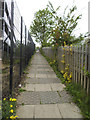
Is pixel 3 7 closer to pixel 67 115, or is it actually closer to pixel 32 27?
pixel 67 115

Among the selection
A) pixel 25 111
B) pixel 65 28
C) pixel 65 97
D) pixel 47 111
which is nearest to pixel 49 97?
pixel 65 97

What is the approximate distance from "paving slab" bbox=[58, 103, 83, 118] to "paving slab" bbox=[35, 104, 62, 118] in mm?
109

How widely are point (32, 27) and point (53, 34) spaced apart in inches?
950

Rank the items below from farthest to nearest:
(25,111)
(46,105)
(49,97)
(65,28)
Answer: (65,28)
(49,97)
(46,105)
(25,111)

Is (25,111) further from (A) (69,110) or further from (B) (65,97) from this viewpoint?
(B) (65,97)

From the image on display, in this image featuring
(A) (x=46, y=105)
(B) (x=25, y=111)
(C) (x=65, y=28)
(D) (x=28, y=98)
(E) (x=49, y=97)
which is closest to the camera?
(B) (x=25, y=111)

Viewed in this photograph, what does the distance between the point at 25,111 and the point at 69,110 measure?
3.03ft

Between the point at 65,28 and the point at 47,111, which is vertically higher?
the point at 65,28

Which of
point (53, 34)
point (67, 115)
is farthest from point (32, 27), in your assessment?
point (67, 115)

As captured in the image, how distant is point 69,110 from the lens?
283 centimetres

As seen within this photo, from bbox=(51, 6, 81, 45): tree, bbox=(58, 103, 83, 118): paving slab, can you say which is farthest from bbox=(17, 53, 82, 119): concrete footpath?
bbox=(51, 6, 81, 45): tree

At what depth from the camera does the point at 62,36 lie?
25.5ft

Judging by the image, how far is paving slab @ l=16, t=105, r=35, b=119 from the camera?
102 inches

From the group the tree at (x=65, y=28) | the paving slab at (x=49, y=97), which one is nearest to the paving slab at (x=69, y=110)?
the paving slab at (x=49, y=97)
